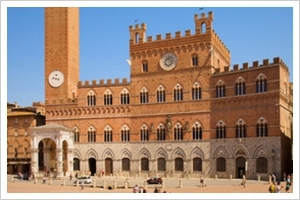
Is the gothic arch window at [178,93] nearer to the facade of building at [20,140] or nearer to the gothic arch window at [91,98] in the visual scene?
the gothic arch window at [91,98]

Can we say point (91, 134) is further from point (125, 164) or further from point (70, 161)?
point (125, 164)

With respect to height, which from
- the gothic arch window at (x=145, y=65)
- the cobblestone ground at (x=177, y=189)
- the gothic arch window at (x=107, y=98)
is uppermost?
the gothic arch window at (x=145, y=65)

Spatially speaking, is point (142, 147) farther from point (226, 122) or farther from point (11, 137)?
point (11, 137)

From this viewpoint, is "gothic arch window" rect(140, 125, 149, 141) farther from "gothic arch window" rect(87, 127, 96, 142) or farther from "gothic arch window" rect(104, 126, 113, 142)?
"gothic arch window" rect(87, 127, 96, 142)

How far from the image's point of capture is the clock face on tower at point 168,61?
39844 millimetres

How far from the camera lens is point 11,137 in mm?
43594

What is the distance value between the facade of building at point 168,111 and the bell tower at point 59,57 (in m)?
0.09

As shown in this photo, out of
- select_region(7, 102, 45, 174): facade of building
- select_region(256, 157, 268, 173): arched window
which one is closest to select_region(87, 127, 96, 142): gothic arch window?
select_region(7, 102, 45, 174): facade of building

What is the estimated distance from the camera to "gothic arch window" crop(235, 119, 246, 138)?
36.0 metres

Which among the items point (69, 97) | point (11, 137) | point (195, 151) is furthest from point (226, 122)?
point (11, 137)

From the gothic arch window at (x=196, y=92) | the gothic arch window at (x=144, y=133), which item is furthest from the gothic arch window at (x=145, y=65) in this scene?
the gothic arch window at (x=144, y=133)

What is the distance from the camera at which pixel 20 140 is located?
43344mm

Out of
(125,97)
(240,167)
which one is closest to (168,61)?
(125,97)

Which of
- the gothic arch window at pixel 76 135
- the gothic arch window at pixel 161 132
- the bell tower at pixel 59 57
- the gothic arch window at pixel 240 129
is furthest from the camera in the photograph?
the bell tower at pixel 59 57
